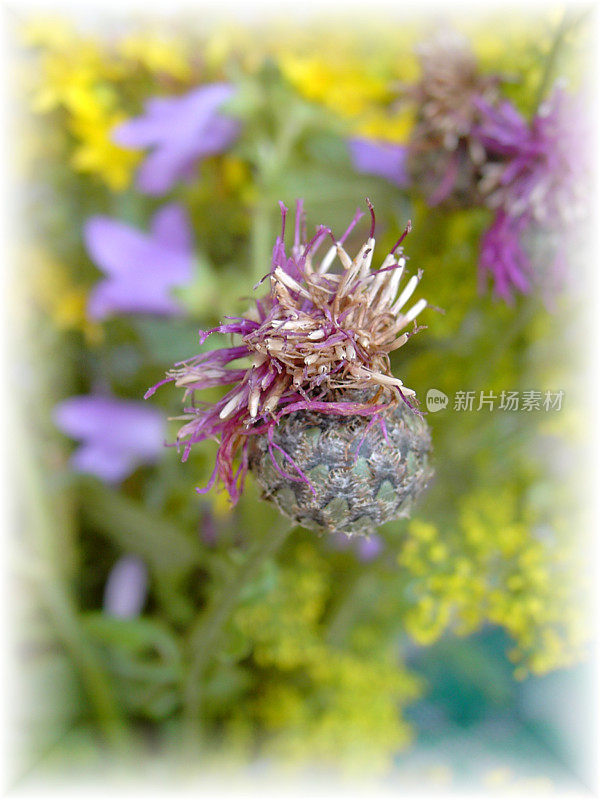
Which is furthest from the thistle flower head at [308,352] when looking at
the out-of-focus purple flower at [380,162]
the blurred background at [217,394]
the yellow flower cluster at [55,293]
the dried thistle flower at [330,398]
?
the yellow flower cluster at [55,293]

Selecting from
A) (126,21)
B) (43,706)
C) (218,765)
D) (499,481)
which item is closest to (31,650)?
(43,706)

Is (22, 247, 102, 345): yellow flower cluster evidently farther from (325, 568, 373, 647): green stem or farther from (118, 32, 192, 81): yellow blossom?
(325, 568, 373, 647): green stem

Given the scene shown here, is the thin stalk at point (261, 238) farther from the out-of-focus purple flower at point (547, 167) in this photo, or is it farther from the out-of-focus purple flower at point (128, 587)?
the out-of-focus purple flower at point (128, 587)

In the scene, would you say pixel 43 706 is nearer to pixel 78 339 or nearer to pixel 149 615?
pixel 149 615

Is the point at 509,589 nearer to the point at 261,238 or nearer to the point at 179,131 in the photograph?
the point at 261,238

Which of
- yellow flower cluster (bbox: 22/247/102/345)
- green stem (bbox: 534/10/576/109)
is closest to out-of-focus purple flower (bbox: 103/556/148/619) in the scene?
yellow flower cluster (bbox: 22/247/102/345)

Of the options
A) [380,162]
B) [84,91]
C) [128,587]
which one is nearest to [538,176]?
[380,162]
